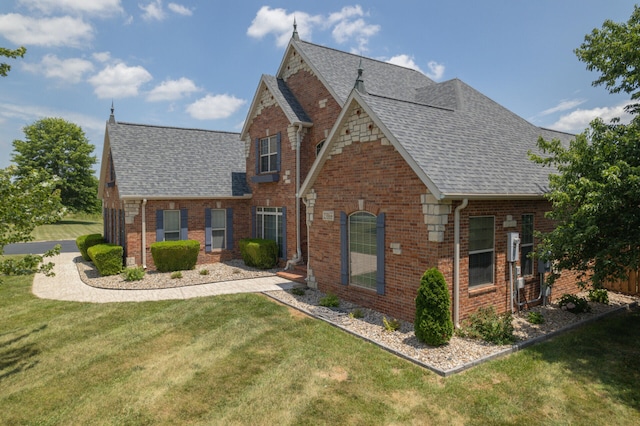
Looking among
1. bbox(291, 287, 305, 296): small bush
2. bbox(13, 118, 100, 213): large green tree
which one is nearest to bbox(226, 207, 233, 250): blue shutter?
bbox(291, 287, 305, 296): small bush

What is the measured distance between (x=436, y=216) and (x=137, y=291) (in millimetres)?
10989

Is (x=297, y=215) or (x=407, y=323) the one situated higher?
(x=297, y=215)

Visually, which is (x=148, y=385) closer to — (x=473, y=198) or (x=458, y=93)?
(x=473, y=198)

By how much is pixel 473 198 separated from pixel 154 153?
55.7ft

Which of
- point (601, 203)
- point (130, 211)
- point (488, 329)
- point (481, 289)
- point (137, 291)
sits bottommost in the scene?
point (137, 291)

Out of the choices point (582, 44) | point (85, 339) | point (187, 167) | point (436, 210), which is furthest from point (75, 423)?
point (187, 167)

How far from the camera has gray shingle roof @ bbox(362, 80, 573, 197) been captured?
9422 millimetres

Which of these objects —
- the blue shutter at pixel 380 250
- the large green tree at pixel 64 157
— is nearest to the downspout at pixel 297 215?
the blue shutter at pixel 380 250

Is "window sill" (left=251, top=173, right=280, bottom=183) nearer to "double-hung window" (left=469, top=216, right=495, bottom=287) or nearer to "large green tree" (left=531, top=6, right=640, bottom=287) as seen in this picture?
"double-hung window" (left=469, top=216, right=495, bottom=287)

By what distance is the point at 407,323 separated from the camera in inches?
390

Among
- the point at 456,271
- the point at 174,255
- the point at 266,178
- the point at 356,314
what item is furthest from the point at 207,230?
the point at 456,271

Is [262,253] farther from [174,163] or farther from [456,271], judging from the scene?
Result: [456,271]

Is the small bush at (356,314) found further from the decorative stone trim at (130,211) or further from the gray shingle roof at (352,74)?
the decorative stone trim at (130,211)

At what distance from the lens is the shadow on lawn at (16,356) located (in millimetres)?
7852
